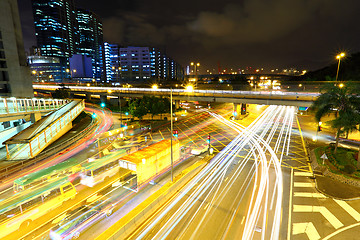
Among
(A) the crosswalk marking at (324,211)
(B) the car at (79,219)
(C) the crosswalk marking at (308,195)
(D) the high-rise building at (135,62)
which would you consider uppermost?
(D) the high-rise building at (135,62)

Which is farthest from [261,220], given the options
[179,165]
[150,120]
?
[150,120]

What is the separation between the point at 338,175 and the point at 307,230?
328 inches

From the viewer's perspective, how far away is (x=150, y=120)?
42406 millimetres

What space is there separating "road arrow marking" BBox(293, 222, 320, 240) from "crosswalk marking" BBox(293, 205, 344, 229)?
50.4 inches

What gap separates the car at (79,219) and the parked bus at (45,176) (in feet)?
11.1

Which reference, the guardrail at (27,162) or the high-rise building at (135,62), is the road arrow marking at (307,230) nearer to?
the guardrail at (27,162)

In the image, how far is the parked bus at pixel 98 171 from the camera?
1514 centimetres

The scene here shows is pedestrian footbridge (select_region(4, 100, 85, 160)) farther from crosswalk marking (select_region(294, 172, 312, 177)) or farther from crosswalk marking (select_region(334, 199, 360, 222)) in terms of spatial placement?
crosswalk marking (select_region(334, 199, 360, 222))

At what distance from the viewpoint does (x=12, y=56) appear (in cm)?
3797

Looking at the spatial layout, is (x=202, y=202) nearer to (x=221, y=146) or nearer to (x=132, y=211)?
(x=132, y=211)

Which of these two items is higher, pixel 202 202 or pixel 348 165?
pixel 348 165

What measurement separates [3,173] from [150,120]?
27701 millimetres

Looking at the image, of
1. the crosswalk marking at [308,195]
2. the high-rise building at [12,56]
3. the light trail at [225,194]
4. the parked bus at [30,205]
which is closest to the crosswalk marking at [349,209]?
the crosswalk marking at [308,195]

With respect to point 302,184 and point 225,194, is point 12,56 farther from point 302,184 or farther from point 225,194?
point 302,184
